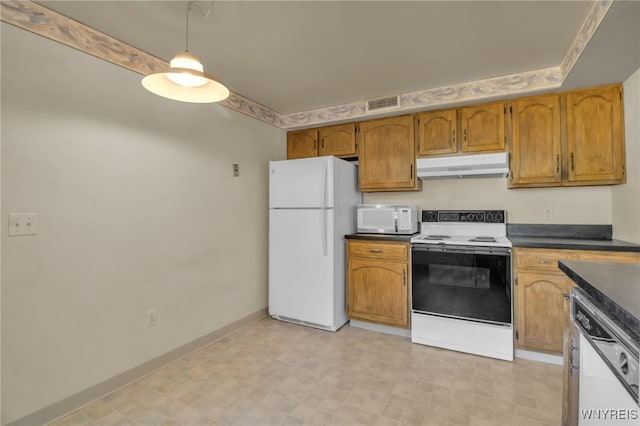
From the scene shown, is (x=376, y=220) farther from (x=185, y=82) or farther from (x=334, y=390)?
(x=185, y=82)

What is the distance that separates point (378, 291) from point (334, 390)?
1.14 meters

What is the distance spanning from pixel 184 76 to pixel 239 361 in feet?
6.89

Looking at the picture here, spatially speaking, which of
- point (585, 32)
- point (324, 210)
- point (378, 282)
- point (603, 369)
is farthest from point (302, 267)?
point (585, 32)

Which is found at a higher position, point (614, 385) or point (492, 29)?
point (492, 29)

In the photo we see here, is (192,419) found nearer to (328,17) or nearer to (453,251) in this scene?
(453,251)

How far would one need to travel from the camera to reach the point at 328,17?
1835 mm

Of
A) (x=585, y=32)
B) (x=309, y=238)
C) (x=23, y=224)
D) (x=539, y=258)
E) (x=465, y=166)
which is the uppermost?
(x=585, y=32)

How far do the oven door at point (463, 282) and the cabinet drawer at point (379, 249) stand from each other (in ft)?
0.44

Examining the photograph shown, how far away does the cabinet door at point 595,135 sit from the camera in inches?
92.7

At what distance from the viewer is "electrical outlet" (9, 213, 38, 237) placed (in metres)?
1.61

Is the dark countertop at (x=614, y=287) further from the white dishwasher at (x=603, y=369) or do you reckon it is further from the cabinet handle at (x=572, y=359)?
the cabinet handle at (x=572, y=359)

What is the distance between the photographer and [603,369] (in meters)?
0.90

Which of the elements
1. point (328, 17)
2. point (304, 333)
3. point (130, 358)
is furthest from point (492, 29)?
point (130, 358)

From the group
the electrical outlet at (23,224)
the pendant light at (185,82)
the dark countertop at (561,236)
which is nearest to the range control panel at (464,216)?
the dark countertop at (561,236)
